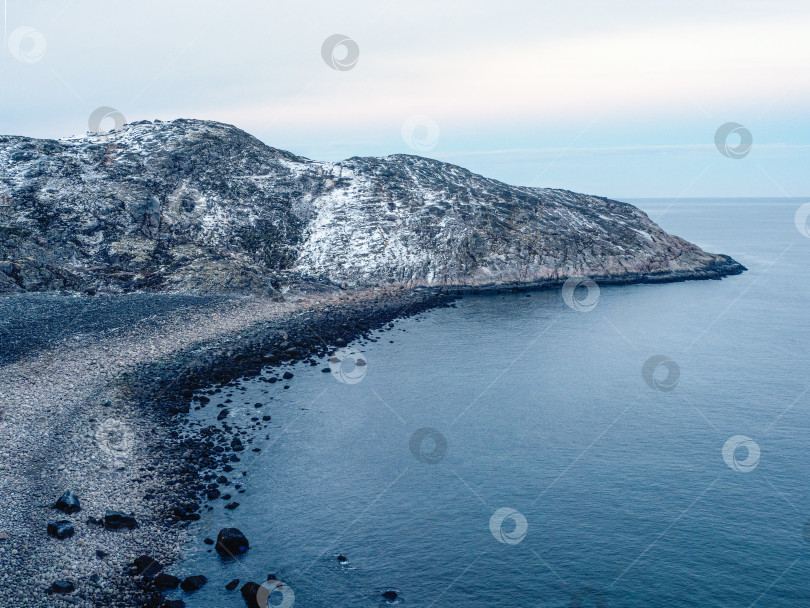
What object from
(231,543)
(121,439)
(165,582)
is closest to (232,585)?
(231,543)

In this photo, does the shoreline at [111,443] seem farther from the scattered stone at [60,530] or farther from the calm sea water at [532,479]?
the calm sea water at [532,479]

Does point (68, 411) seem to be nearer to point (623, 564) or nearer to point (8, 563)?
point (8, 563)

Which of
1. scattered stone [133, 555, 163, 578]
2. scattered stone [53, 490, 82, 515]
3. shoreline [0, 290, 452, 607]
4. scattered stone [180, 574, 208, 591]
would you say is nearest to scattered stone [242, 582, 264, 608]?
scattered stone [180, 574, 208, 591]

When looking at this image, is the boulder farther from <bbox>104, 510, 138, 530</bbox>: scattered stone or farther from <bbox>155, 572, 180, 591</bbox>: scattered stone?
<bbox>104, 510, 138, 530</bbox>: scattered stone

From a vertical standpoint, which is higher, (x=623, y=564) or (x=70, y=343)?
(x=70, y=343)

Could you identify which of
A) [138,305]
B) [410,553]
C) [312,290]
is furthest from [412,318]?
[410,553]

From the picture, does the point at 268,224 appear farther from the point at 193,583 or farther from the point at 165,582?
the point at 193,583

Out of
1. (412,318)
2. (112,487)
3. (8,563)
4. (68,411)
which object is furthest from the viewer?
(412,318)
